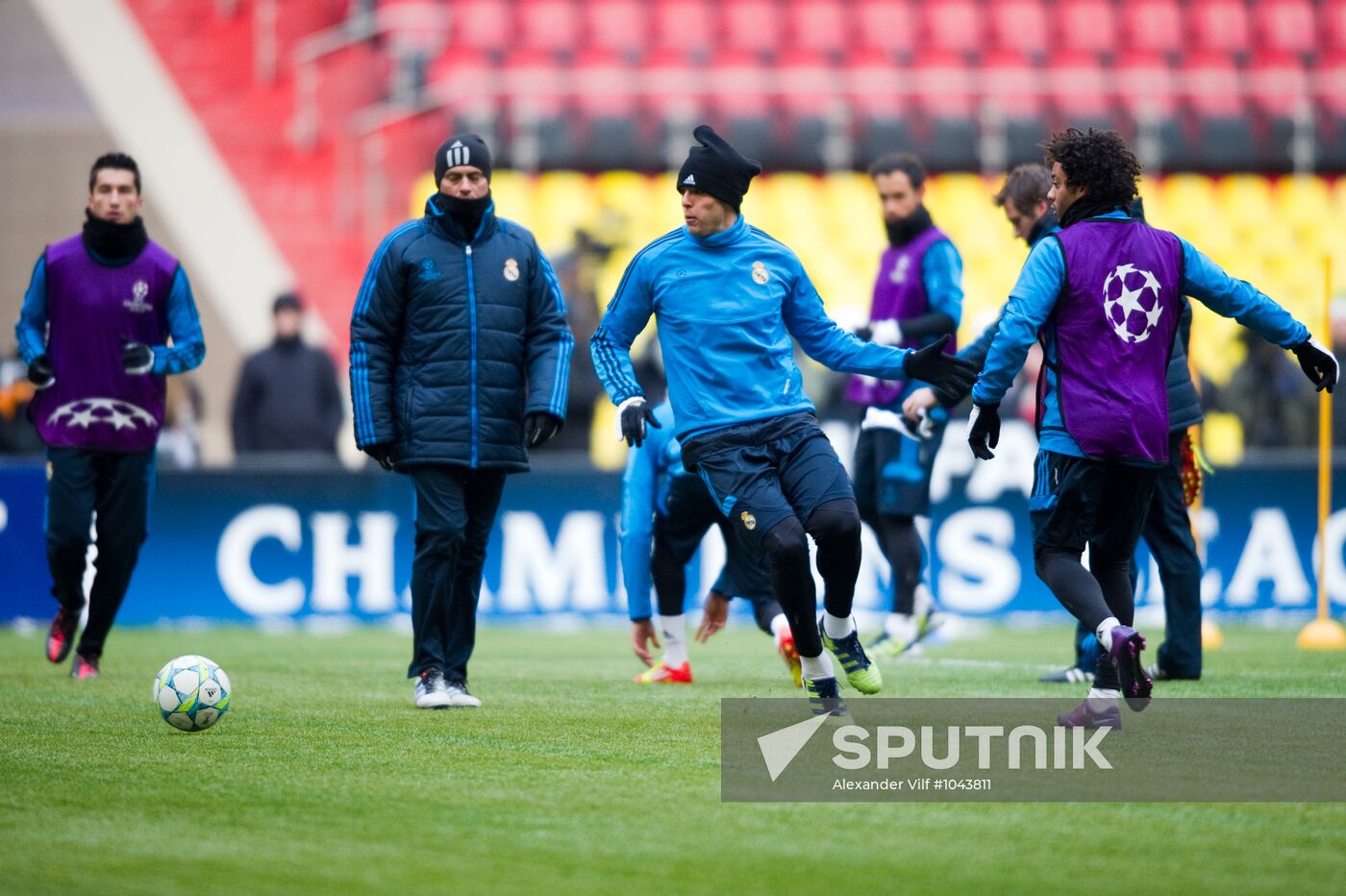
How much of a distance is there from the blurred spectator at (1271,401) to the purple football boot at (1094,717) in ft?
32.9

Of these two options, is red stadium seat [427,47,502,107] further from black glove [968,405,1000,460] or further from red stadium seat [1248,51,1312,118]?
black glove [968,405,1000,460]

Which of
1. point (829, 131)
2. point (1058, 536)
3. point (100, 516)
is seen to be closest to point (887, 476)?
point (1058, 536)

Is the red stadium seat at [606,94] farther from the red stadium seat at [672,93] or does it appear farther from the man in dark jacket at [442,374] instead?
the man in dark jacket at [442,374]

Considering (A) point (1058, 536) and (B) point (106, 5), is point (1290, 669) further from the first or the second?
(B) point (106, 5)

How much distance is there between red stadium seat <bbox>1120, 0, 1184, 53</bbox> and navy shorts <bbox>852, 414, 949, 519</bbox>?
1483 cm

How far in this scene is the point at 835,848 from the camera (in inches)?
172

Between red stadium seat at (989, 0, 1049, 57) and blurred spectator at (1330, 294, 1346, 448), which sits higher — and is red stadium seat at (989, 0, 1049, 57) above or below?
above

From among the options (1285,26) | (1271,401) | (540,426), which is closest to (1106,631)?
(540,426)

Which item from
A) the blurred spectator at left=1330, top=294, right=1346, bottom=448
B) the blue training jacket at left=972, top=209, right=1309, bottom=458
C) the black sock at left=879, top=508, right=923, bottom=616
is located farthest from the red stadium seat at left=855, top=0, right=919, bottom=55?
the blue training jacket at left=972, top=209, right=1309, bottom=458

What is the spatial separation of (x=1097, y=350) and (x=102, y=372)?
4.78 metres

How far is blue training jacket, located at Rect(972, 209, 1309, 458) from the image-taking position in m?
6.23

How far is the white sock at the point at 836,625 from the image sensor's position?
6.63 metres

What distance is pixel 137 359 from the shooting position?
335 inches
